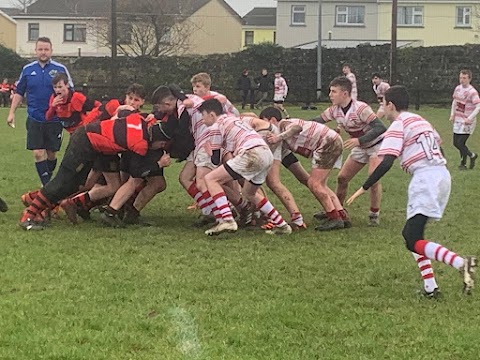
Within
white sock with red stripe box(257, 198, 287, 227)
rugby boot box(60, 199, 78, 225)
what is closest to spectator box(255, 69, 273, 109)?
rugby boot box(60, 199, 78, 225)

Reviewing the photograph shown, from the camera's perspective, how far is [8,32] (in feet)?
242

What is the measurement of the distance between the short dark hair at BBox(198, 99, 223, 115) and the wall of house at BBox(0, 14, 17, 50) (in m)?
67.2

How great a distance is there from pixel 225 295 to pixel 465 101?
10476 millimetres

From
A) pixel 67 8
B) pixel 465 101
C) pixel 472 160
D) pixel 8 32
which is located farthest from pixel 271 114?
pixel 8 32

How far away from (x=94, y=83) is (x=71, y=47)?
31.4 m

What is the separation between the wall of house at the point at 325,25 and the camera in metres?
63.3

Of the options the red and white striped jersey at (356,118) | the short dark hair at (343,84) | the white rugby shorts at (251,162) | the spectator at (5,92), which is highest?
the spectator at (5,92)

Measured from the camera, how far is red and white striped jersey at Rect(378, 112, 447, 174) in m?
6.77

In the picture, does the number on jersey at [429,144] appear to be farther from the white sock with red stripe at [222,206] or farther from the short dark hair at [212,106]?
the short dark hair at [212,106]

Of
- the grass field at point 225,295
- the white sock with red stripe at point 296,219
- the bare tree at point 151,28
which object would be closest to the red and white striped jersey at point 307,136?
the white sock with red stripe at point 296,219

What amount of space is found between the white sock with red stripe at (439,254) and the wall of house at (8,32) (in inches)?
2772

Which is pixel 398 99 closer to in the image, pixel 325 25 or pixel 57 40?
pixel 325 25

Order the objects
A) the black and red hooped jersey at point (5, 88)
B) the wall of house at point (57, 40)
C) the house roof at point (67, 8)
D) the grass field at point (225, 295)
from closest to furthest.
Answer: the grass field at point (225, 295) < the black and red hooped jersey at point (5, 88) < the wall of house at point (57, 40) < the house roof at point (67, 8)

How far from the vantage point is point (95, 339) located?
540 cm
